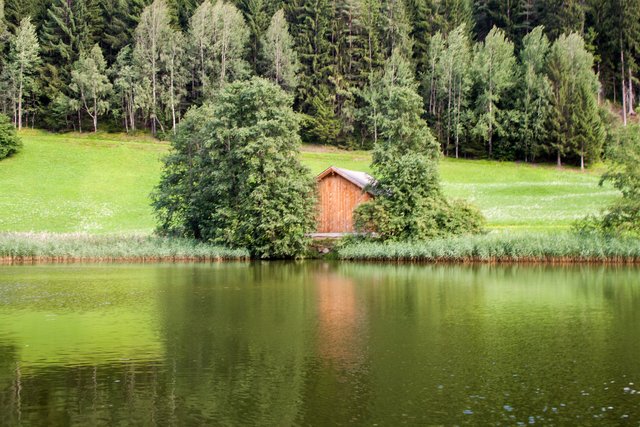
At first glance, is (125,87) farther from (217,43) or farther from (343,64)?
(343,64)

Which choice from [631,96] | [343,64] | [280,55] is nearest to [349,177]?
[280,55]

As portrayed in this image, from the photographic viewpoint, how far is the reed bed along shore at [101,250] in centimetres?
4650

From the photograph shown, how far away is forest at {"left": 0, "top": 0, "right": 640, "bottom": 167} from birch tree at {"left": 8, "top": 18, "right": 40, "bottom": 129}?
0.88 ft

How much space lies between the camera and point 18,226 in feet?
200

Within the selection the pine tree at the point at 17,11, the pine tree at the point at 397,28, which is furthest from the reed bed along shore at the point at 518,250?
the pine tree at the point at 17,11

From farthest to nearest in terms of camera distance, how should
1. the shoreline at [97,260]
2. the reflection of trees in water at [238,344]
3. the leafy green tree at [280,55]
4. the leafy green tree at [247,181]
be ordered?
the leafy green tree at [280,55] < the leafy green tree at [247,181] < the shoreline at [97,260] < the reflection of trees in water at [238,344]

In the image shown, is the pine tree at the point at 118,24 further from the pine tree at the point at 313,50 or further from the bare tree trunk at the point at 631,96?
the bare tree trunk at the point at 631,96

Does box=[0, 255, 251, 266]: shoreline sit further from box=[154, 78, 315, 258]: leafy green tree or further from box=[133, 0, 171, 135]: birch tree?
box=[133, 0, 171, 135]: birch tree

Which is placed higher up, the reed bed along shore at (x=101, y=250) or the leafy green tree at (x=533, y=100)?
the leafy green tree at (x=533, y=100)

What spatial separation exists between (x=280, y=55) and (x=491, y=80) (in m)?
29.7

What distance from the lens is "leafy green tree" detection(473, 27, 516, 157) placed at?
91000 mm

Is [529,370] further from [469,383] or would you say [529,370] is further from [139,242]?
[139,242]

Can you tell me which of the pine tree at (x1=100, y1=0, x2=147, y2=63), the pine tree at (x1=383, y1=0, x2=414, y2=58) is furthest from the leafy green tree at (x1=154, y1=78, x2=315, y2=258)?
the pine tree at (x1=100, y1=0, x2=147, y2=63)

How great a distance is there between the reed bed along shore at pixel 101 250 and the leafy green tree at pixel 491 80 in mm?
51850
